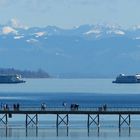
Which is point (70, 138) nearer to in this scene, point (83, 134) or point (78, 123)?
point (83, 134)

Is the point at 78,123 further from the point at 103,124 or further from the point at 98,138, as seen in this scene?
the point at 98,138

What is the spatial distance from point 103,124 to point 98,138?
21414mm

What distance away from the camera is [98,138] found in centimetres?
9275

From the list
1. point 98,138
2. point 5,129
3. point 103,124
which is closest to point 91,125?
point 103,124

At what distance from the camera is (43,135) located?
96.0 m

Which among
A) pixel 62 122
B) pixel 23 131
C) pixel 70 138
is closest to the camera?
pixel 70 138

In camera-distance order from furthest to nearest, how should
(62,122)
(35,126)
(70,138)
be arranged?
(62,122) → (35,126) → (70,138)

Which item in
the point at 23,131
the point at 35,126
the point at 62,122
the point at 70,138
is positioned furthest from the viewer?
the point at 62,122

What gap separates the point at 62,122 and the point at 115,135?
21640 mm

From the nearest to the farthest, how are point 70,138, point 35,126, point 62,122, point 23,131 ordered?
point 70,138 → point 23,131 → point 35,126 → point 62,122

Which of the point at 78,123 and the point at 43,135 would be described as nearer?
the point at 43,135

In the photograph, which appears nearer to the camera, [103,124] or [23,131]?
[23,131]

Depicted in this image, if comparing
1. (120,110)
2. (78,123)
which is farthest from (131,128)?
(78,123)

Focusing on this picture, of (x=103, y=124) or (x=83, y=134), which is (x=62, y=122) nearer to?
(x=103, y=124)
